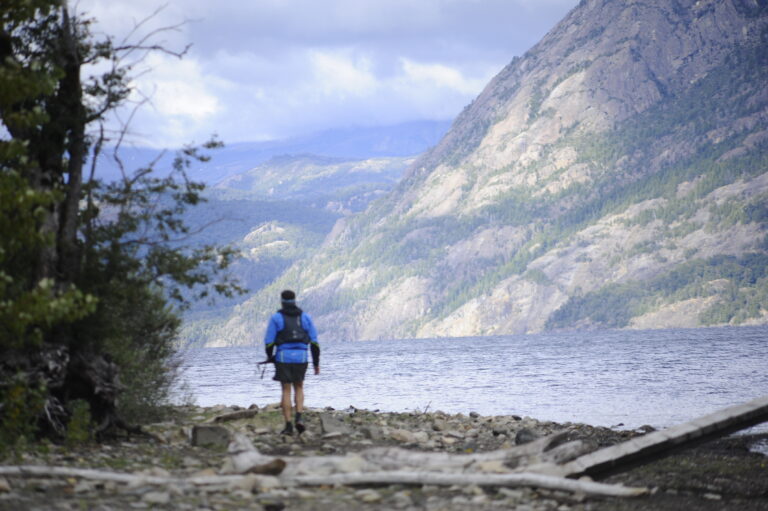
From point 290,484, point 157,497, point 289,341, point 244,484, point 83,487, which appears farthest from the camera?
point 289,341

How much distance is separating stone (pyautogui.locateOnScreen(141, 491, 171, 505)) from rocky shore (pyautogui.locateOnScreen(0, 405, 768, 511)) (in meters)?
0.02

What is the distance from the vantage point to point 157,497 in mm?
10281

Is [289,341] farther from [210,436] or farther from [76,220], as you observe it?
[76,220]

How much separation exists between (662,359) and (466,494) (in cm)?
9295

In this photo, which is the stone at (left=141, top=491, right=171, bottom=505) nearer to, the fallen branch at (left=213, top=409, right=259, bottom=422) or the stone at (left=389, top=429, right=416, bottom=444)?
the stone at (left=389, top=429, right=416, bottom=444)

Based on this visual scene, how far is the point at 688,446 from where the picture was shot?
46.1 feet

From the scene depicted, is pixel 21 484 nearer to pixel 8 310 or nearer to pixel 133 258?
pixel 8 310

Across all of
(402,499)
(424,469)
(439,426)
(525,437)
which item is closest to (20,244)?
(402,499)

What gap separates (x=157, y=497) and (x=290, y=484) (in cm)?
180

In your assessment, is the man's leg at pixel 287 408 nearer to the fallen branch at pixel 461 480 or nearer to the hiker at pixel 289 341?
the hiker at pixel 289 341

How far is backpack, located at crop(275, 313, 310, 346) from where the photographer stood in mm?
17281

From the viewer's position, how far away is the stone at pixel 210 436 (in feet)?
53.5

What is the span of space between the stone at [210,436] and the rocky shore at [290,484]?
0.06ft

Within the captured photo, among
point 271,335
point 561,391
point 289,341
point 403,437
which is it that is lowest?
point 561,391
